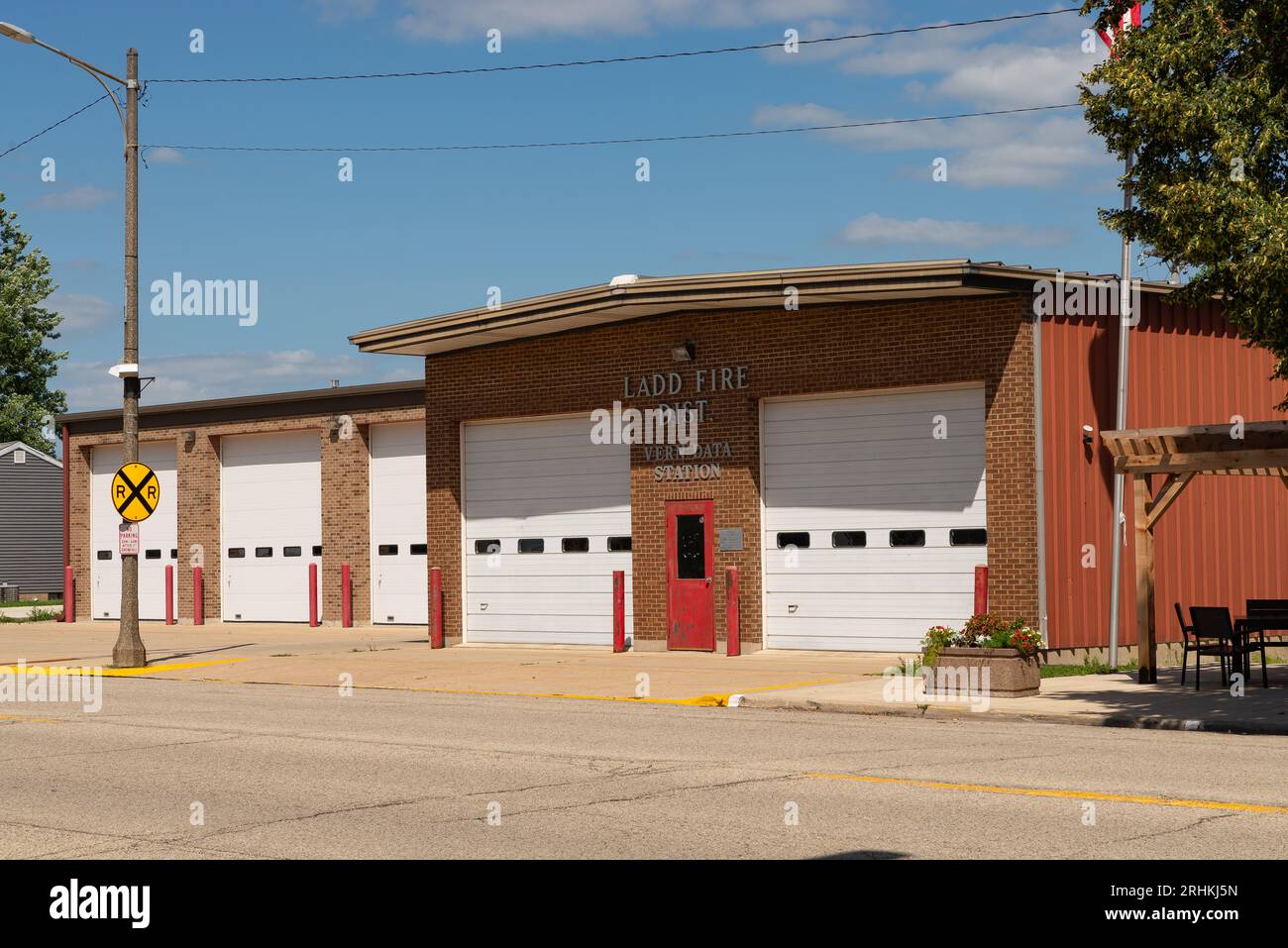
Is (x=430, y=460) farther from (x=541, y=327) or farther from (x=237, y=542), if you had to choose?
(x=237, y=542)

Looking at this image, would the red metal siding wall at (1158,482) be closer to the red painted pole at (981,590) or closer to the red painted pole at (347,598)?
the red painted pole at (981,590)

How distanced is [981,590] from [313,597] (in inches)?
717

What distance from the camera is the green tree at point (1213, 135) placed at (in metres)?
14.1

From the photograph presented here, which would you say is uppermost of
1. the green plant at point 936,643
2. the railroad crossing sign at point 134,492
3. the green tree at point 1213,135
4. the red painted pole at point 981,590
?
the green tree at point 1213,135

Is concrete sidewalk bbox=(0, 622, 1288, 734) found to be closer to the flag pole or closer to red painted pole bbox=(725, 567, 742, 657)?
red painted pole bbox=(725, 567, 742, 657)

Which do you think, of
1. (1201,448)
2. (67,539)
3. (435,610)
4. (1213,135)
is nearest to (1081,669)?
(1201,448)

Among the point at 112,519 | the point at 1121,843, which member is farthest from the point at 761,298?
the point at 112,519

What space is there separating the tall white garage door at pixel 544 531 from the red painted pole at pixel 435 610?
0.54 meters

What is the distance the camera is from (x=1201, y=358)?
24.2 meters

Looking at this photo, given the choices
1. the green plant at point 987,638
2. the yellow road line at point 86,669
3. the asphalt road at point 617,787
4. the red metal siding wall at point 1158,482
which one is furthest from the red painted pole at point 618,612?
the asphalt road at point 617,787

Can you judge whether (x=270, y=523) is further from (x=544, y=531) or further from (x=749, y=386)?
(x=749, y=386)

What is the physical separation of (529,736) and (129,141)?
45.0ft

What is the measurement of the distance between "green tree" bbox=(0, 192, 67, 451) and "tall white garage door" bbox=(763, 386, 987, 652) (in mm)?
54758

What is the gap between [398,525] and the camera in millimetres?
34875
